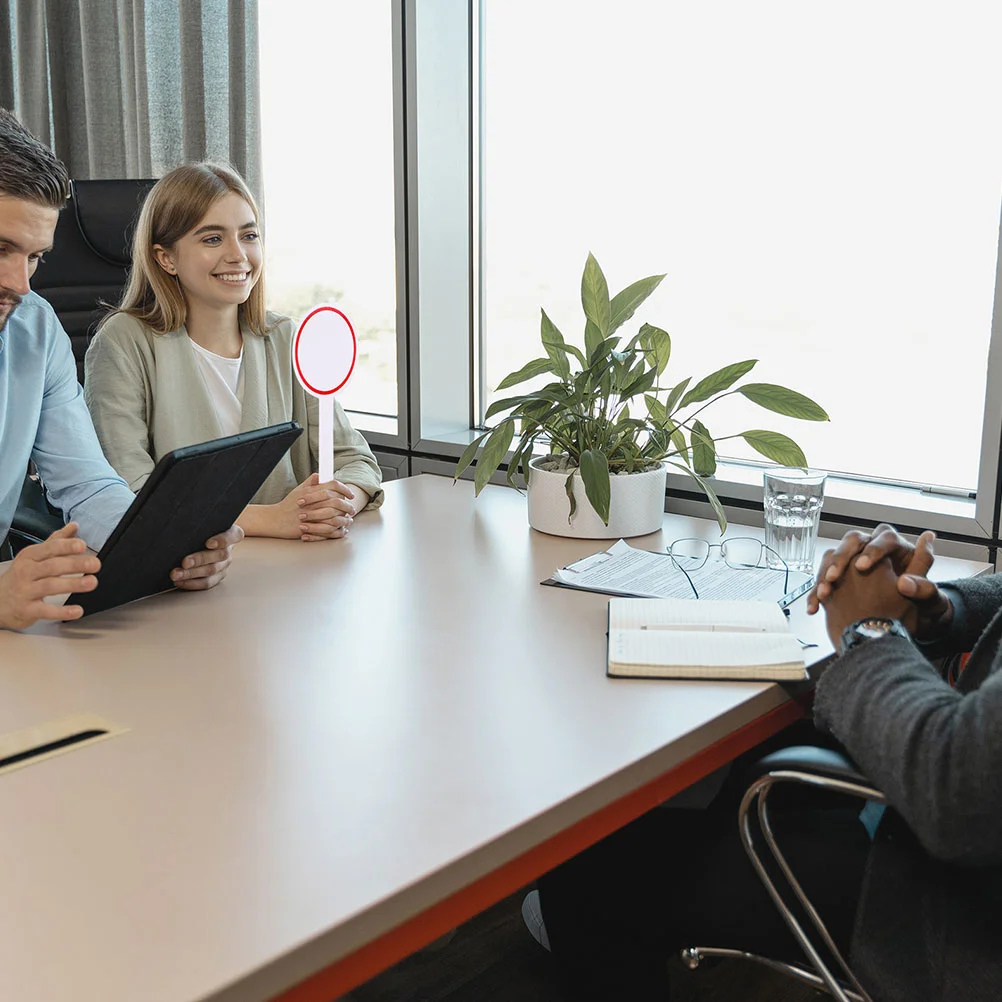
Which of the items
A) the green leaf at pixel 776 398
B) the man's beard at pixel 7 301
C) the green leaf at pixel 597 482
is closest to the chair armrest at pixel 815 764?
the green leaf at pixel 597 482

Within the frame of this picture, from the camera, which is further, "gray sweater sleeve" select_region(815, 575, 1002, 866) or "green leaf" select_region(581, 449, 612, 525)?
"green leaf" select_region(581, 449, 612, 525)

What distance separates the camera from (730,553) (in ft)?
5.95

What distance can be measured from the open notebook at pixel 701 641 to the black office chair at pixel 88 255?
5.13ft

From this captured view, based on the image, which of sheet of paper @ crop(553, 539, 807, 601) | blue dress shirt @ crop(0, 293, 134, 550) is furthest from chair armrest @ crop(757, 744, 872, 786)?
blue dress shirt @ crop(0, 293, 134, 550)

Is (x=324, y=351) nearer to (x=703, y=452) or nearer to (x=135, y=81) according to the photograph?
(x=703, y=452)

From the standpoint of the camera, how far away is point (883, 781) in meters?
1.05

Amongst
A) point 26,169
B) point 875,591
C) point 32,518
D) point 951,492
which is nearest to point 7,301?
point 26,169

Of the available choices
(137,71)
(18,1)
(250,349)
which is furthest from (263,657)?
(18,1)

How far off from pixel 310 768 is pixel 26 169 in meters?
1.07

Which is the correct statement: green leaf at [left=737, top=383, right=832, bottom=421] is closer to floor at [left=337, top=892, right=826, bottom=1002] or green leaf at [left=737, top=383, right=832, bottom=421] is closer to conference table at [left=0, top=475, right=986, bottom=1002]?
conference table at [left=0, top=475, right=986, bottom=1002]

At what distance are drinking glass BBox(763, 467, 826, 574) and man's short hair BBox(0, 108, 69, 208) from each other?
1.21m

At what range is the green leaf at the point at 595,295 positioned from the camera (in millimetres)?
1964

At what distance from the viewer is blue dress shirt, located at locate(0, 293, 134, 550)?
Result: 6.07 ft

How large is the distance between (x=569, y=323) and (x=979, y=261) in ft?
3.10
